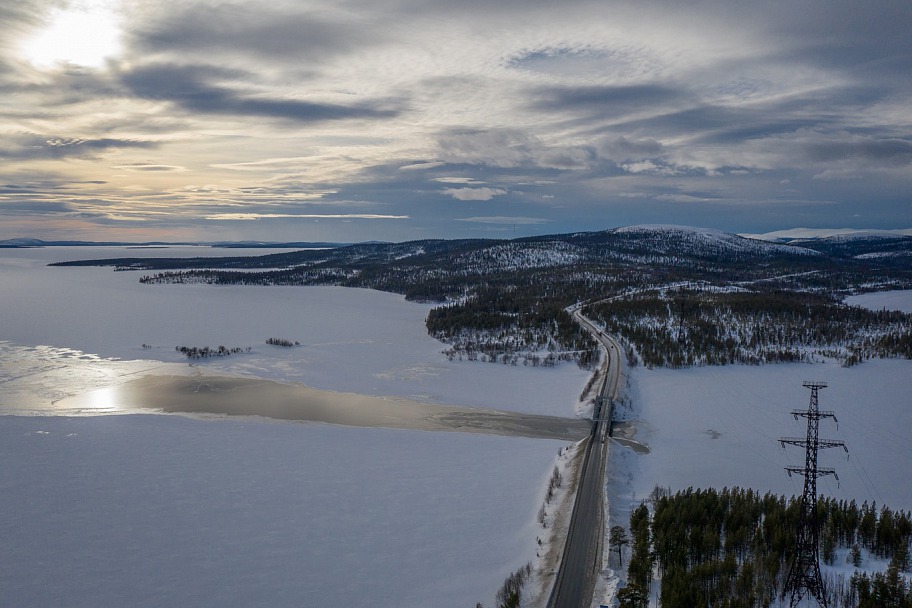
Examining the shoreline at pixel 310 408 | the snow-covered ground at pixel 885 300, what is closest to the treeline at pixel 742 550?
the shoreline at pixel 310 408

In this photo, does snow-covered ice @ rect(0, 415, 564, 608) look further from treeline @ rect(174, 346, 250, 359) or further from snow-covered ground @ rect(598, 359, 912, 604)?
treeline @ rect(174, 346, 250, 359)

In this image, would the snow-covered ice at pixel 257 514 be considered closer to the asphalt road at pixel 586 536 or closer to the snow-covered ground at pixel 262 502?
the snow-covered ground at pixel 262 502

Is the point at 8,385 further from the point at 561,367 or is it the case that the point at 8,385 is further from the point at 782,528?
the point at 782,528

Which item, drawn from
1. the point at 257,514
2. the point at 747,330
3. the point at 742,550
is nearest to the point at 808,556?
the point at 742,550

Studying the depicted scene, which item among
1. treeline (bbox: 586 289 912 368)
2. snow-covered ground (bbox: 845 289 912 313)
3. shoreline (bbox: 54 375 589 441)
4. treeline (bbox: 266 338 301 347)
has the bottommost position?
shoreline (bbox: 54 375 589 441)

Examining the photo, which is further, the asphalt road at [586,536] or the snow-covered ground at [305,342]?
the snow-covered ground at [305,342]

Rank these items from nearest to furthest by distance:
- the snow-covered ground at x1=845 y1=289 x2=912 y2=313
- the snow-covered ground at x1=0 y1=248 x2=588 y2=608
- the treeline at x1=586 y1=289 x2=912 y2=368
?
the snow-covered ground at x1=0 y1=248 x2=588 y2=608 → the treeline at x1=586 y1=289 x2=912 y2=368 → the snow-covered ground at x1=845 y1=289 x2=912 y2=313

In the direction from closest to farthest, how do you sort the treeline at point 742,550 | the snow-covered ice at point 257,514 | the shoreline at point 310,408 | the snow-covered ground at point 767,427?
the treeline at point 742,550
the snow-covered ice at point 257,514
the snow-covered ground at point 767,427
the shoreline at point 310,408

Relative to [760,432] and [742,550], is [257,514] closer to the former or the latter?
[742,550]

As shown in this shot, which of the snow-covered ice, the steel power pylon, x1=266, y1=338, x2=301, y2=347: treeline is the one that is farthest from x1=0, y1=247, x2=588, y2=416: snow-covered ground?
the steel power pylon
